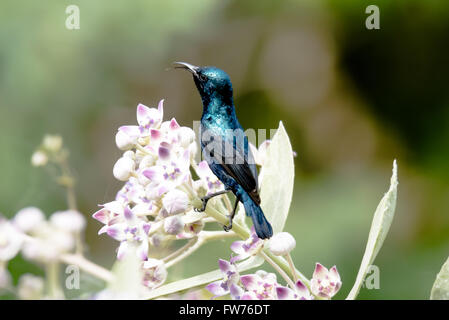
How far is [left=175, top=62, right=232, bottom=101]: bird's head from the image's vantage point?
85 centimetres

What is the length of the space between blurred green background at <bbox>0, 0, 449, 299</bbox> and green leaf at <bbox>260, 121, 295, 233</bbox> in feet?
3.94

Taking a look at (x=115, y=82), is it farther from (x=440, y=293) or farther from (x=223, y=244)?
(x=440, y=293)

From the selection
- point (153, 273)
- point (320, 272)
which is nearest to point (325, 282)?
point (320, 272)

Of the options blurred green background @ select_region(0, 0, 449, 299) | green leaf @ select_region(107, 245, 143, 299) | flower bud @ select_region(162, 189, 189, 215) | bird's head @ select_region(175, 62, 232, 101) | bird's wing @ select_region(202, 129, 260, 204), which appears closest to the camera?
green leaf @ select_region(107, 245, 143, 299)

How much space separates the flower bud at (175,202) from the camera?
622 millimetres

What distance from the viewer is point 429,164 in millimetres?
2248

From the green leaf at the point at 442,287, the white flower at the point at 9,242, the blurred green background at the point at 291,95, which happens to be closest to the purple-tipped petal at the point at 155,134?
the white flower at the point at 9,242

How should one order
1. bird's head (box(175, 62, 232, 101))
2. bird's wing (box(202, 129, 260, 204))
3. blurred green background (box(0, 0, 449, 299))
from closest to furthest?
bird's wing (box(202, 129, 260, 204)), bird's head (box(175, 62, 232, 101)), blurred green background (box(0, 0, 449, 299))

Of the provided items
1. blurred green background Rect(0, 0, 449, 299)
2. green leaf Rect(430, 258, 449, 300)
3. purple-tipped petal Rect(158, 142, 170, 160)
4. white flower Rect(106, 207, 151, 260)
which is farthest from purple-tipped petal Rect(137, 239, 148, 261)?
blurred green background Rect(0, 0, 449, 299)

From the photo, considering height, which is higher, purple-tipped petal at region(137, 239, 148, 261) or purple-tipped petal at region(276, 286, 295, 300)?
purple-tipped petal at region(137, 239, 148, 261)

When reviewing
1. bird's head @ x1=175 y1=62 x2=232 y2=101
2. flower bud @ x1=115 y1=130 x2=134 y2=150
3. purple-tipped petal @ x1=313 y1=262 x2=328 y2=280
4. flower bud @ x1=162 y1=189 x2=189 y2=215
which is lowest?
purple-tipped petal @ x1=313 y1=262 x2=328 y2=280

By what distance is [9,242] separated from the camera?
2.36 feet

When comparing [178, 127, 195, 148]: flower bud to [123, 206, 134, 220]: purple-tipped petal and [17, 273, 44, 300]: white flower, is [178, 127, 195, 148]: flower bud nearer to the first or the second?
[123, 206, 134, 220]: purple-tipped petal

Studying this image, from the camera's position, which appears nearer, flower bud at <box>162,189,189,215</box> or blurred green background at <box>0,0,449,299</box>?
flower bud at <box>162,189,189,215</box>
